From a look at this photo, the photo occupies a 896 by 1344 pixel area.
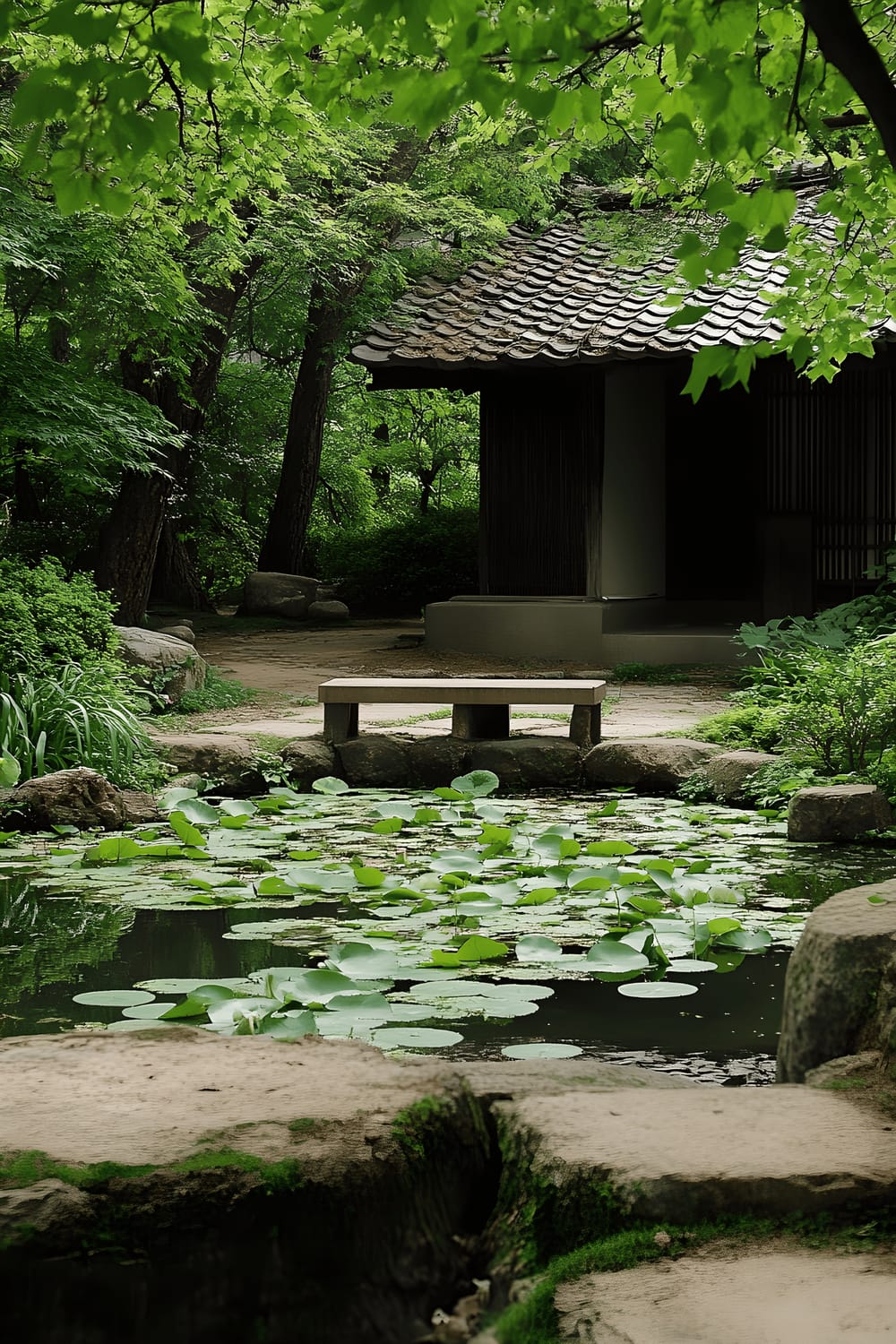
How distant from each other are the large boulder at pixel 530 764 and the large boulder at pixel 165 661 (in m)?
2.96

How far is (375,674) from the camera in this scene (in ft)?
39.2

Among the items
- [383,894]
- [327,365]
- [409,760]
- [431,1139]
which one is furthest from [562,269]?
[431,1139]

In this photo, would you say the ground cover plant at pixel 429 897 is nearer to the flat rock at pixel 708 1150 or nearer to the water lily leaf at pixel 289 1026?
the water lily leaf at pixel 289 1026

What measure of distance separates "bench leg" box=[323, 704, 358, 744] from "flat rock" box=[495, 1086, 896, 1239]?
5563 mm

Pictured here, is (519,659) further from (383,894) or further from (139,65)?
(139,65)

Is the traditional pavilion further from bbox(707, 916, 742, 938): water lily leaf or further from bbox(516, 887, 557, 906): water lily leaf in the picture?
bbox(707, 916, 742, 938): water lily leaf

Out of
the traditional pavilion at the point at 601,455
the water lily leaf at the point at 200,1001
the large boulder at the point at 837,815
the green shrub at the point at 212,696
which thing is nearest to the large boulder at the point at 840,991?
the water lily leaf at the point at 200,1001

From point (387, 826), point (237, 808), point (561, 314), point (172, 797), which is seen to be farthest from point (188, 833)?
point (561, 314)

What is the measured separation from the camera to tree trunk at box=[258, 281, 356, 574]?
19656mm

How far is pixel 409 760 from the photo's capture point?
314 inches

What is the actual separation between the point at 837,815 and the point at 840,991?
3.18m

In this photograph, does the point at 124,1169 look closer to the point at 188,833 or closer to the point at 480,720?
the point at 188,833

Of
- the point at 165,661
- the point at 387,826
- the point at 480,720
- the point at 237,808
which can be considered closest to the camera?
the point at 387,826

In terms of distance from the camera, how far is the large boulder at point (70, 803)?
255 inches
